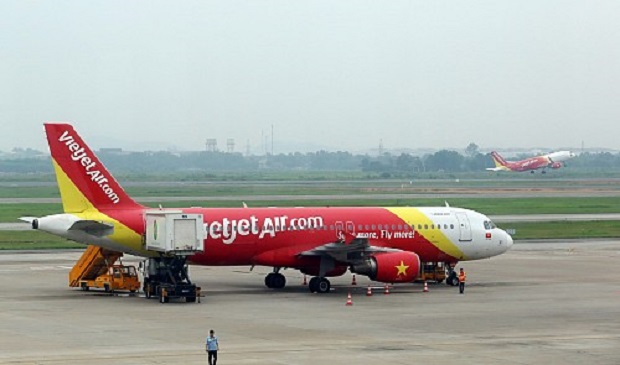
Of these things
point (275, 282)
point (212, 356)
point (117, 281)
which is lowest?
point (275, 282)

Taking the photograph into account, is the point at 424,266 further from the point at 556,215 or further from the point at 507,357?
the point at 556,215

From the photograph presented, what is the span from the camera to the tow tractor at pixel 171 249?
1994 inches

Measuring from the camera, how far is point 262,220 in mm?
55062

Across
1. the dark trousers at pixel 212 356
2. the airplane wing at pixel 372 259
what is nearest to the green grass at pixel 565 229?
the airplane wing at pixel 372 259

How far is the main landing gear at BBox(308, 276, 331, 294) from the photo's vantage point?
2148 inches

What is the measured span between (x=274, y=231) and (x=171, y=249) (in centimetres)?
587

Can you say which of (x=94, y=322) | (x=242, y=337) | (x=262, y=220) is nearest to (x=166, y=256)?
(x=262, y=220)

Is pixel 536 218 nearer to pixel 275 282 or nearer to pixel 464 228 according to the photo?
pixel 464 228

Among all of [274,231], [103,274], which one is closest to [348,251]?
[274,231]

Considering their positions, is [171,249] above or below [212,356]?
above

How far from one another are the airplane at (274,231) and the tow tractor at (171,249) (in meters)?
0.38

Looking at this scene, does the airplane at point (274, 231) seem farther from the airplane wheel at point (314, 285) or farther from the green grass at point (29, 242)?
the green grass at point (29, 242)

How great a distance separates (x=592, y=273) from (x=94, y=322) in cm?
2967

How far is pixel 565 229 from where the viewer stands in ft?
304
